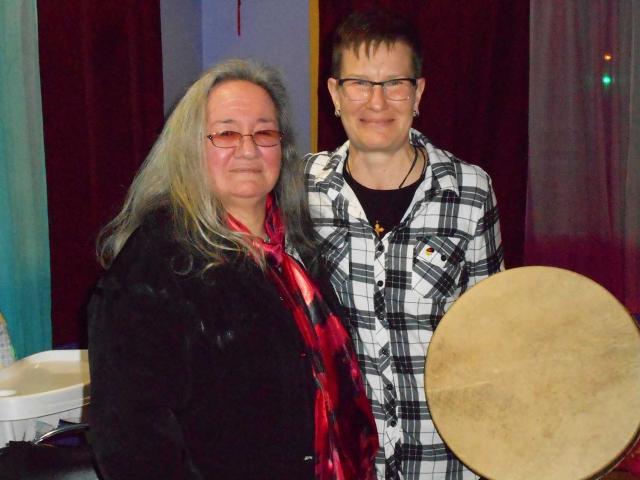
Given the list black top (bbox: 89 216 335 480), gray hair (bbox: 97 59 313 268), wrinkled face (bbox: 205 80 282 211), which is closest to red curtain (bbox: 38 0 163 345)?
gray hair (bbox: 97 59 313 268)

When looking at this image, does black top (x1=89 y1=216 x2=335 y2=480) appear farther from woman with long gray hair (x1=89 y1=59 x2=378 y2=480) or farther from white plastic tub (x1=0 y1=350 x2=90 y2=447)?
white plastic tub (x1=0 y1=350 x2=90 y2=447)

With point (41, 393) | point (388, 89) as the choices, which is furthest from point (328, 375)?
point (41, 393)

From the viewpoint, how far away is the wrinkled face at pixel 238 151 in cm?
141

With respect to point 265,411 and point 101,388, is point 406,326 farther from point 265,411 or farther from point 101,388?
point 101,388

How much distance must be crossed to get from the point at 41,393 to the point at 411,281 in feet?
3.76

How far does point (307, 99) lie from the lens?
13.2 ft

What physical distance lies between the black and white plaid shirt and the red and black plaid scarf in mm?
101

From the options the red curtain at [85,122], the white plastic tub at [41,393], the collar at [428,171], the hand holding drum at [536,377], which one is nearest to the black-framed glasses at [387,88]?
the collar at [428,171]

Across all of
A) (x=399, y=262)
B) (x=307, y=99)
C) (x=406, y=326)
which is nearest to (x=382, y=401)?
(x=406, y=326)

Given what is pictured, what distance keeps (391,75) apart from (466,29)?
182 centimetres

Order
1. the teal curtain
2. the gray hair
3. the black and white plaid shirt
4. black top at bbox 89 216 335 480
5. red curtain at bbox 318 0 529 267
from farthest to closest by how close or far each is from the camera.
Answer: red curtain at bbox 318 0 529 267 < the teal curtain < the black and white plaid shirt < the gray hair < black top at bbox 89 216 335 480

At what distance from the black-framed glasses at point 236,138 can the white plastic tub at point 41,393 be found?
106 centimetres

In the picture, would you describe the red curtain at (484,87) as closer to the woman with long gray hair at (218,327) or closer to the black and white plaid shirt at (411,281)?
the black and white plaid shirt at (411,281)

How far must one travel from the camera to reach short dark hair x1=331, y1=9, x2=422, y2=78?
168 centimetres
